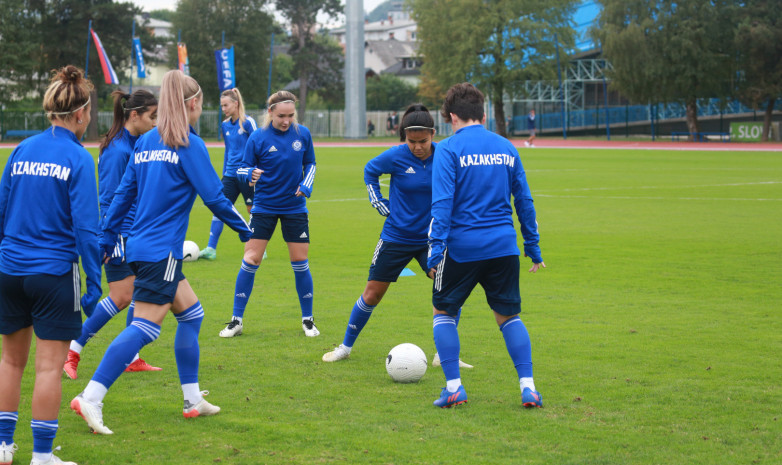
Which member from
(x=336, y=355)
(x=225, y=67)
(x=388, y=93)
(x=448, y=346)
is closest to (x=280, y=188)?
(x=336, y=355)

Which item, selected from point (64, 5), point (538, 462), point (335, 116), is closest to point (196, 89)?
point (538, 462)

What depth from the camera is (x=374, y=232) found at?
1553 cm

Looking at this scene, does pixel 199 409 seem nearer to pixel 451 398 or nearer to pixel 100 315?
pixel 100 315

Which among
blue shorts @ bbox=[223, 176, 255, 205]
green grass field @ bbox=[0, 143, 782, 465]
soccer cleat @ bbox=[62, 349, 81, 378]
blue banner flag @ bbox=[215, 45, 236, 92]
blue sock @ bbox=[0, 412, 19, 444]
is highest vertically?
blue banner flag @ bbox=[215, 45, 236, 92]

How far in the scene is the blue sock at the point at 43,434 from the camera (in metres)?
4.55

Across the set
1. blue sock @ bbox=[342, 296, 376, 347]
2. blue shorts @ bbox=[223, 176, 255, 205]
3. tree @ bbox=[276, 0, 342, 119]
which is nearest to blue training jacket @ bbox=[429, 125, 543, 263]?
blue sock @ bbox=[342, 296, 376, 347]

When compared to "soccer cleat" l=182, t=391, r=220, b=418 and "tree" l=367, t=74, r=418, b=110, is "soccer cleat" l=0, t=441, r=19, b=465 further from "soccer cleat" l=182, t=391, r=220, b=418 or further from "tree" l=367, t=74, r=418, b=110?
"tree" l=367, t=74, r=418, b=110

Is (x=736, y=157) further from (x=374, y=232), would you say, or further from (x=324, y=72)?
(x=324, y=72)

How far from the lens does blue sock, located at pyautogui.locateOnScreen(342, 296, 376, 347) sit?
7.03 m

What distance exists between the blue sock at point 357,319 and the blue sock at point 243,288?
4.57 feet

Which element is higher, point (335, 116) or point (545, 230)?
point (335, 116)

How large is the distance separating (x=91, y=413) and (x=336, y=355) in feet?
7.84

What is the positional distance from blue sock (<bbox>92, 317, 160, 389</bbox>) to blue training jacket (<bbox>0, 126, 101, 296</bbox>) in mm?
715

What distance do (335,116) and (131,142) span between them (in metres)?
64.2
